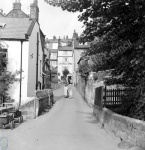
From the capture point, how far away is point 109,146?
9.73 meters

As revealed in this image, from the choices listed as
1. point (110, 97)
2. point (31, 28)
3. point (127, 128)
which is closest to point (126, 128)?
point (127, 128)

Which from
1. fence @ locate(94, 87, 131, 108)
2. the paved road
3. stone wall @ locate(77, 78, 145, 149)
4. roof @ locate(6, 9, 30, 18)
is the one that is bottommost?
the paved road

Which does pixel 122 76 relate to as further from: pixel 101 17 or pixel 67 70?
pixel 67 70

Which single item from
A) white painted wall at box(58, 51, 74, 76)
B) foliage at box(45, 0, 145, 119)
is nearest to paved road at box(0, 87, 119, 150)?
foliage at box(45, 0, 145, 119)

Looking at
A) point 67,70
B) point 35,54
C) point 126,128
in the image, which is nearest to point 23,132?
point 126,128

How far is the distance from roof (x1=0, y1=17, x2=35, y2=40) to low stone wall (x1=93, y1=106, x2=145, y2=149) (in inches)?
586

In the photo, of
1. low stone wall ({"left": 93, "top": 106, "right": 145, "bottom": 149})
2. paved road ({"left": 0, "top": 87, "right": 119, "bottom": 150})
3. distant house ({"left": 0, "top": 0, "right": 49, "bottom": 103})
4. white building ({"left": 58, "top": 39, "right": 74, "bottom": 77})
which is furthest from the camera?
white building ({"left": 58, "top": 39, "right": 74, "bottom": 77})

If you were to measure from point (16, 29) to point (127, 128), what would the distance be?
19589 millimetres

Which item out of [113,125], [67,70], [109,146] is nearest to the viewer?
[109,146]

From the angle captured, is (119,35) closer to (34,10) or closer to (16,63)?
(16,63)

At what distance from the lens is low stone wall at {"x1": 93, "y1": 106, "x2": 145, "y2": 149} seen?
27.8 ft

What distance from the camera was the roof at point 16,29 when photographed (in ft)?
81.3

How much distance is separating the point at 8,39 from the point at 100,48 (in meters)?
14.1

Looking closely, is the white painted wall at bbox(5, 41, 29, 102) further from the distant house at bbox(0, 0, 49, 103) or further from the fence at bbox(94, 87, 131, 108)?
the fence at bbox(94, 87, 131, 108)
